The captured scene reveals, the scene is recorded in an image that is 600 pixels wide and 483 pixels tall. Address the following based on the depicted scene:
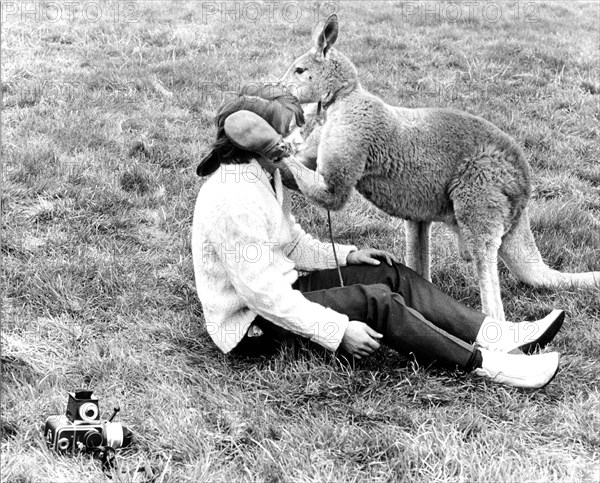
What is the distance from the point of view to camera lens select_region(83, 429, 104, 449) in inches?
110

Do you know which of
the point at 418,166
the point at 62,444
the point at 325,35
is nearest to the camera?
the point at 62,444

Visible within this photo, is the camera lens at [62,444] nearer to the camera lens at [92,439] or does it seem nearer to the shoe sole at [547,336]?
the camera lens at [92,439]

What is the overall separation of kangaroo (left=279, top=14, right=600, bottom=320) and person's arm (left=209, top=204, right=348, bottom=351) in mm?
625

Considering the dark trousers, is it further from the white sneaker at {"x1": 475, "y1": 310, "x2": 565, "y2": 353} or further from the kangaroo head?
the kangaroo head

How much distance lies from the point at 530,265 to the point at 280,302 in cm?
173

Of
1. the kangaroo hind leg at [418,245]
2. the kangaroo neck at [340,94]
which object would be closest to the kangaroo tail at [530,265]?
the kangaroo hind leg at [418,245]

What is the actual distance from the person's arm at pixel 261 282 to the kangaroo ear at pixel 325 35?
1.27 m

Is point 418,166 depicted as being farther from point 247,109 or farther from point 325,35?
point 247,109

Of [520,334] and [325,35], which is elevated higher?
[325,35]

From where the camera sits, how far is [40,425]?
2.97m

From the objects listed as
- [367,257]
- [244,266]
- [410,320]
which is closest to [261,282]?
[244,266]

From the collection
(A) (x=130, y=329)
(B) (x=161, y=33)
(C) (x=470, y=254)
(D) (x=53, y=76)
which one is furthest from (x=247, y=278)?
(B) (x=161, y=33)

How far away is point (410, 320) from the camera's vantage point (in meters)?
3.41

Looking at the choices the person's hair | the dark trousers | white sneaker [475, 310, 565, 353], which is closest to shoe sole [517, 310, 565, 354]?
white sneaker [475, 310, 565, 353]
